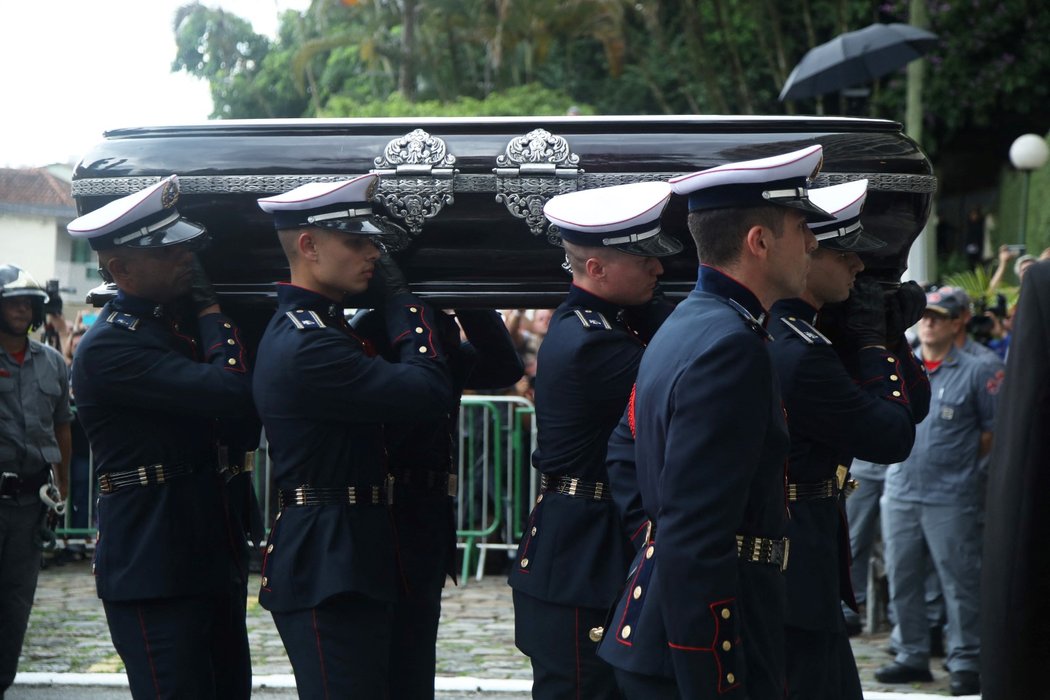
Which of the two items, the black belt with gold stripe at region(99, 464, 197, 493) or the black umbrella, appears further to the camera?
the black umbrella

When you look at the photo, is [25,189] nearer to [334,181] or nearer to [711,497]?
[334,181]

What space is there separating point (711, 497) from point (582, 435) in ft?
3.85

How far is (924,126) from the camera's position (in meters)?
19.9

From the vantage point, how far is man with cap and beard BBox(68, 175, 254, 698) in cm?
393

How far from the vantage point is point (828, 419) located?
3.63 m

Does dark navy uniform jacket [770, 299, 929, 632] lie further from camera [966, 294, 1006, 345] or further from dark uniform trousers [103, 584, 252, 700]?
camera [966, 294, 1006, 345]

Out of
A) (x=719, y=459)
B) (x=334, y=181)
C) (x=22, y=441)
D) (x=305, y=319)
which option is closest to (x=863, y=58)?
(x=22, y=441)

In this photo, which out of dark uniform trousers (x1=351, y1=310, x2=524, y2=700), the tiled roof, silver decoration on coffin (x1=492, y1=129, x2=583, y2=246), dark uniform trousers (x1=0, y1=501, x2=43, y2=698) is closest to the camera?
silver decoration on coffin (x1=492, y1=129, x2=583, y2=246)

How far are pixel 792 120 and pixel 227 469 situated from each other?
80.0 inches

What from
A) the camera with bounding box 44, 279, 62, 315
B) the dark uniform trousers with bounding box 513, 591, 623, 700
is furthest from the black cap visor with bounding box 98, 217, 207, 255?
the camera with bounding box 44, 279, 62, 315

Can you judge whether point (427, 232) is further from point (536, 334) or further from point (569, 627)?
point (536, 334)

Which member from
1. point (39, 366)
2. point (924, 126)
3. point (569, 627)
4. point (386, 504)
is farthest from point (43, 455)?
point (924, 126)

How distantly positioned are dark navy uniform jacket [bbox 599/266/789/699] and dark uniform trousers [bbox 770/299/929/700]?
29.3 inches

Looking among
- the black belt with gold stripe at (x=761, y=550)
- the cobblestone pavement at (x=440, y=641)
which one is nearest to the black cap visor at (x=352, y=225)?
the black belt with gold stripe at (x=761, y=550)
